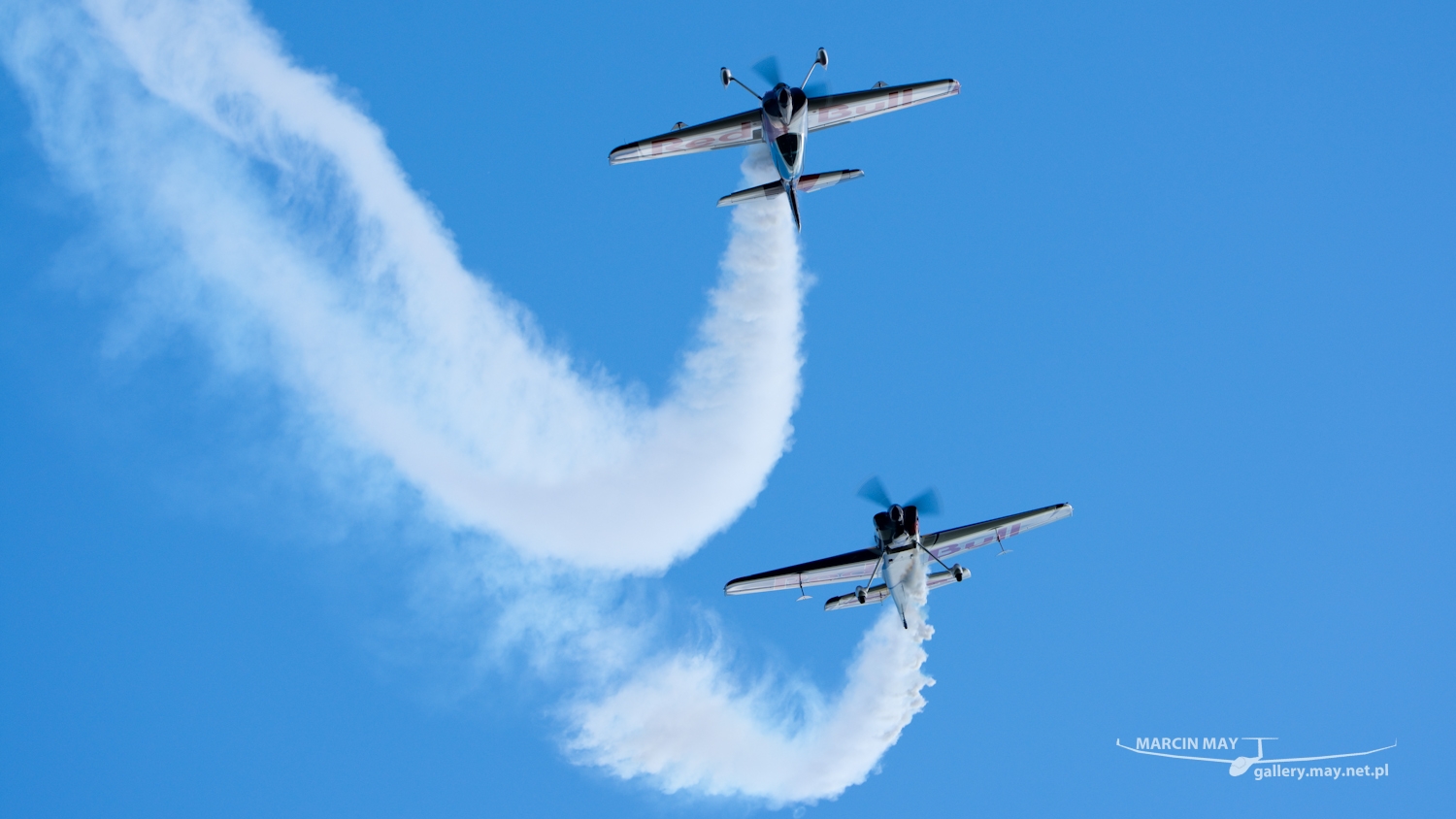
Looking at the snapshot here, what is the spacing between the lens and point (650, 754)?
130 feet

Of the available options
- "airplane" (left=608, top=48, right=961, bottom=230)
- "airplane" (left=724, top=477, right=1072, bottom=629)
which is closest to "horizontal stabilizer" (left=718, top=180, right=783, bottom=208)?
"airplane" (left=608, top=48, right=961, bottom=230)

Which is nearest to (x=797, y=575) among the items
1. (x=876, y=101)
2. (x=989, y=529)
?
(x=989, y=529)

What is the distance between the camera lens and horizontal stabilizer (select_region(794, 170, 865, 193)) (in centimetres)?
3553

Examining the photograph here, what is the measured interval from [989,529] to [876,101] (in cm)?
1477

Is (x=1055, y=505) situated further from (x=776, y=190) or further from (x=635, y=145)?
(x=635, y=145)

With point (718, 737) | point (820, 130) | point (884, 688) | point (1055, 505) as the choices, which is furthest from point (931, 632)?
point (820, 130)

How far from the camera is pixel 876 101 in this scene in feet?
122

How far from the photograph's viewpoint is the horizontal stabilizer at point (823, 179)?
35.5 m

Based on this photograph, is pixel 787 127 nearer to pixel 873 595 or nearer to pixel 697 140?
pixel 697 140

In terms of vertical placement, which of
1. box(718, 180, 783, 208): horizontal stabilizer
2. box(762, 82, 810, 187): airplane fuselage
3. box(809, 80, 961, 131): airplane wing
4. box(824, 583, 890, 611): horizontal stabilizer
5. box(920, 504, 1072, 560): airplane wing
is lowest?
box(824, 583, 890, 611): horizontal stabilizer

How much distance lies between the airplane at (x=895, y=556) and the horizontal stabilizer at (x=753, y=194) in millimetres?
9804

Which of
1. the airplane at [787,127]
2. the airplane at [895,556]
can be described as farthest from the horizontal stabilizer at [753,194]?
the airplane at [895,556]

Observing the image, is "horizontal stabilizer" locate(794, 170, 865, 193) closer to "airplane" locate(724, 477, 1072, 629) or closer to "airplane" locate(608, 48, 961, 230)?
"airplane" locate(608, 48, 961, 230)

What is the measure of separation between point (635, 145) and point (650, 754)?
21345 mm
